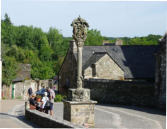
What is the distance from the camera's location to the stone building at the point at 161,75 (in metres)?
23.9

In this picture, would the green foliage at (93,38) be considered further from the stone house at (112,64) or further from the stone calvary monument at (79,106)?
the stone calvary monument at (79,106)

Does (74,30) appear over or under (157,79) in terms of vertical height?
over

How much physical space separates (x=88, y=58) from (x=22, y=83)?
25.6ft

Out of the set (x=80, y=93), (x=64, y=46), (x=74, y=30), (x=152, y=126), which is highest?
(x=64, y=46)

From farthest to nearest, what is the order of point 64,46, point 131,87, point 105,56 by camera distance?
point 64,46
point 105,56
point 131,87

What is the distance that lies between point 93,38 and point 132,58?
193 feet

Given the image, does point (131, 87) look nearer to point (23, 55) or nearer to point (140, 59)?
Result: point (140, 59)

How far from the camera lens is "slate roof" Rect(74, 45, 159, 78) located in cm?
3447

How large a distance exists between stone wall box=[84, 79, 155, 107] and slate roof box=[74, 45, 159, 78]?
18.1 ft

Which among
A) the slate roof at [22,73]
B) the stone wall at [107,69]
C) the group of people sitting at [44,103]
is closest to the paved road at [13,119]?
the group of people sitting at [44,103]

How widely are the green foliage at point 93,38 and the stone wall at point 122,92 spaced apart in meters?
61.6

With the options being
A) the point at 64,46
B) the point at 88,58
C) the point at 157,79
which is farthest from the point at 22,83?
the point at 64,46

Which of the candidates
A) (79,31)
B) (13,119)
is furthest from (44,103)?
(79,31)

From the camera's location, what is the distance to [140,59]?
36094mm
